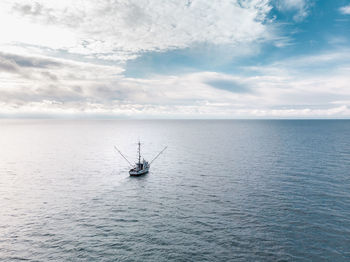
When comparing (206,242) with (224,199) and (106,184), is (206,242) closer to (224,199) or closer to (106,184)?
(224,199)

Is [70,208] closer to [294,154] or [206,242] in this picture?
[206,242]

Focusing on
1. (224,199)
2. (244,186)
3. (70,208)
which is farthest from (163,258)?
(244,186)

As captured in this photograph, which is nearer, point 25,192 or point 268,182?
point 25,192

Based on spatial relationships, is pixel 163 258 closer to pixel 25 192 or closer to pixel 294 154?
pixel 25 192

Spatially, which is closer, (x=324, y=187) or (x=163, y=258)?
(x=163, y=258)

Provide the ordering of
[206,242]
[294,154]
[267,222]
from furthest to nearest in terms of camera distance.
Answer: [294,154]
[267,222]
[206,242]

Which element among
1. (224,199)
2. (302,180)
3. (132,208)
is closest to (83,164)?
(132,208)

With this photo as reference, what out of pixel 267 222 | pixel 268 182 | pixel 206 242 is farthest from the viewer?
pixel 268 182

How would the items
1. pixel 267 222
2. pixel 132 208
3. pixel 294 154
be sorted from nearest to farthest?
pixel 267 222
pixel 132 208
pixel 294 154

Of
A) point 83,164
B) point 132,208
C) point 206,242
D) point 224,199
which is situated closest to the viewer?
point 206,242
